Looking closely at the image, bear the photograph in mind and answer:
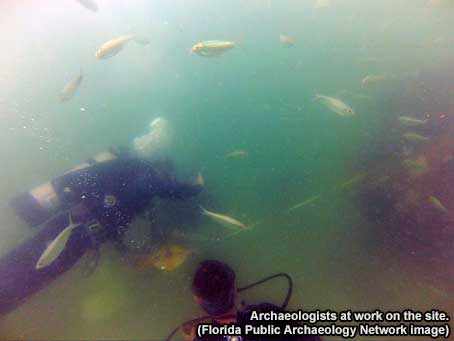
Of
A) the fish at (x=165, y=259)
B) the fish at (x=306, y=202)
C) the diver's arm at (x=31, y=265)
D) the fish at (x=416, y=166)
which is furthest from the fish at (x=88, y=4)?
the fish at (x=416, y=166)

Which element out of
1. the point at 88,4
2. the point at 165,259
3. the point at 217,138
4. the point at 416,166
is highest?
the point at 88,4

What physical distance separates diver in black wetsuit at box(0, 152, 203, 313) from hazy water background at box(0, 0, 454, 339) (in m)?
1.32

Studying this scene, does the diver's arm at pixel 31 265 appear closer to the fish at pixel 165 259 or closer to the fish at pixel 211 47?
the fish at pixel 165 259

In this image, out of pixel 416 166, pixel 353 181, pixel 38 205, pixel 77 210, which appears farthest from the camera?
pixel 353 181

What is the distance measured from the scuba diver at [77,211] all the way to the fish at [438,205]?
6.46m

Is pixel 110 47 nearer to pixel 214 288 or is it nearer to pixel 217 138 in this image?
pixel 214 288

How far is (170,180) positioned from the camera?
5.91 metres

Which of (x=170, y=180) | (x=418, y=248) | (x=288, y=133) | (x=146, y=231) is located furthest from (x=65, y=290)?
(x=288, y=133)

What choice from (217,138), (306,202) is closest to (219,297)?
(306,202)

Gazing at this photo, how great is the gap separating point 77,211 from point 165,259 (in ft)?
7.59

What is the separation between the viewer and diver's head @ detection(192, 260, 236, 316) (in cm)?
254

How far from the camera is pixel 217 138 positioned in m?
14.2

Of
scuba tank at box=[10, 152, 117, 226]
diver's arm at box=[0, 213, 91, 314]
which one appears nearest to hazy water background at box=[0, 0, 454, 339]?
scuba tank at box=[10, 152, 117, 226]

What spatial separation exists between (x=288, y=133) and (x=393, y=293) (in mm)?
9441
